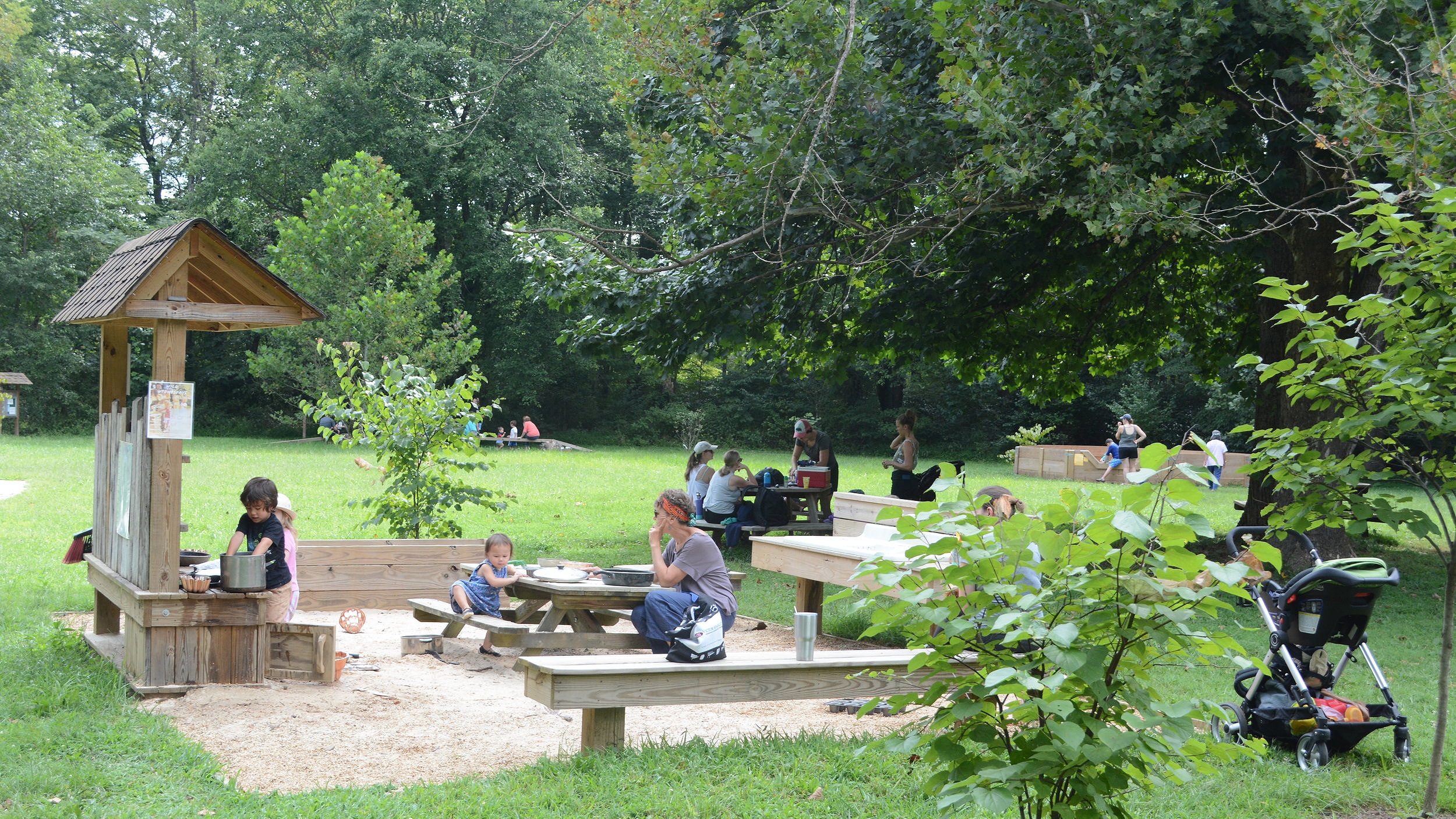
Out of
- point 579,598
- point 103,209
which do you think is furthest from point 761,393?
point 579,598

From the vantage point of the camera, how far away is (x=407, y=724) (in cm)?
616

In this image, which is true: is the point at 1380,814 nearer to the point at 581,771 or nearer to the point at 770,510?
the point at 581,771

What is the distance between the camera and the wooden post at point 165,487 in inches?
258

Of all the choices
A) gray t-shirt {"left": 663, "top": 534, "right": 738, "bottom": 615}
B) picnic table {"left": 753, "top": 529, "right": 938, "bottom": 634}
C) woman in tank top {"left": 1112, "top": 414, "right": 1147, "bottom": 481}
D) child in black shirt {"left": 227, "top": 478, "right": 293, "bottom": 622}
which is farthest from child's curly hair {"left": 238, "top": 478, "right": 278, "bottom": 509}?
woman in tank top {"left": 1112, "top": 414, "right": 1147, "bottom": 481}

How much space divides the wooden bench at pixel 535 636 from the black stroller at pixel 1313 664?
12.3 feet

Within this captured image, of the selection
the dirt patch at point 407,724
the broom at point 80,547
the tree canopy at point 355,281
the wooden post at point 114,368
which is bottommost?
the dirt patch at point 407,724

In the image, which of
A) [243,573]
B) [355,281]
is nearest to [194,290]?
[243,573]

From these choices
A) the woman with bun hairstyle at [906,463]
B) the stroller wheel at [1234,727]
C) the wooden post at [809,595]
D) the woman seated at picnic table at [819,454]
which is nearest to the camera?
the stroller wheel at [1234,727]

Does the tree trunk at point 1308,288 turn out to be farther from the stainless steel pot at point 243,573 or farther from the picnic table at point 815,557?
the stainless steel pot at point 243,573

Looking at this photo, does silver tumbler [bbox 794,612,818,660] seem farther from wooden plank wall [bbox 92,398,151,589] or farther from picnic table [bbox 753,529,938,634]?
wooden plank wall [bbox 92,398,151,589]

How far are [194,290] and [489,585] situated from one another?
279 cm

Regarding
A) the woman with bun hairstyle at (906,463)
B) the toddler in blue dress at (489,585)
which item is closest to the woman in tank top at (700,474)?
the woman with bun hairstyle at (906,463)

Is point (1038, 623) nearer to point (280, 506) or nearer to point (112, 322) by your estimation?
point (280, 506)

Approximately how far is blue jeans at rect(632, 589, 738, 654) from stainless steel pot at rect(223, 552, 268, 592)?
225 cm
